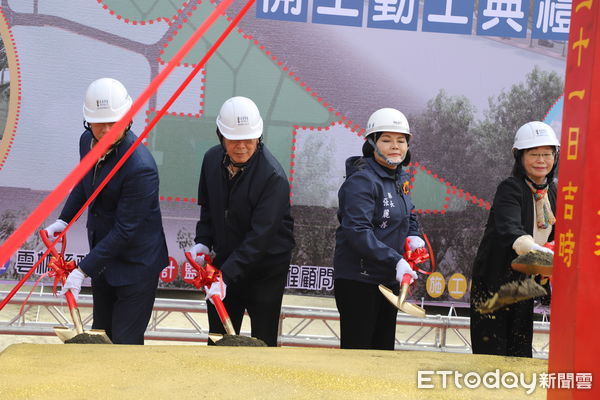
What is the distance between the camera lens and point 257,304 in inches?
127

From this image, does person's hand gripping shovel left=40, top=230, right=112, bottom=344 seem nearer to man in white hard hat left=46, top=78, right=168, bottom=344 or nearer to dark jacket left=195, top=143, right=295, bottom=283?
man in white hard hat left=46, top=78, right=168, bottom=344

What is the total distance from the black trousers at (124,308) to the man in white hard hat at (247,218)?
0.93 feet

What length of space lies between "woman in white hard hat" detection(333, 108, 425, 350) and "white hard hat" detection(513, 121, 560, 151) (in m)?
0.51

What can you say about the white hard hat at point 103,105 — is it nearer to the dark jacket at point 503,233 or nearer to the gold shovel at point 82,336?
the gold shovel at point 82,336

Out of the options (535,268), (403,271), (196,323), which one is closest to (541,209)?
(403,271)

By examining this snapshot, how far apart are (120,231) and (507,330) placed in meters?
1.66

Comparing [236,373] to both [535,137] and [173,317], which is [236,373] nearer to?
[535,137]

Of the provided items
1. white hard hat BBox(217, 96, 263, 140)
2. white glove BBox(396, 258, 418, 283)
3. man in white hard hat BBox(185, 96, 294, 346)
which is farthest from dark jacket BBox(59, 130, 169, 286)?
white glove BBox(396, 258, 418, 283)

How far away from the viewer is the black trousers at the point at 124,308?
3.04 metres

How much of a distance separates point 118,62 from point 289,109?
104 cm

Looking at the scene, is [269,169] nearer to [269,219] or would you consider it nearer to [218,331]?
[269,219]

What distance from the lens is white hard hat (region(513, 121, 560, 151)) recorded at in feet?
10.4

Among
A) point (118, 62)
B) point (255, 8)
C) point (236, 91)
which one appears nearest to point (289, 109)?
point (236, 91)

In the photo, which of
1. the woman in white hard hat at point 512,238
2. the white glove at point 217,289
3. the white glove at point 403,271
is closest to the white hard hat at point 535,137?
the woman in white hard hat at point 512,238
